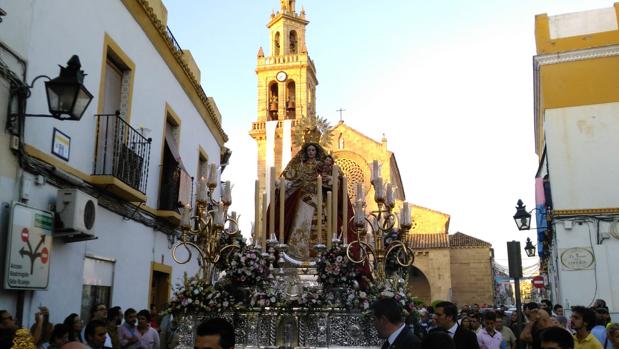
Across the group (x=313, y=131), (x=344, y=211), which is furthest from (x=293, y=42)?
(x=344, y=211)

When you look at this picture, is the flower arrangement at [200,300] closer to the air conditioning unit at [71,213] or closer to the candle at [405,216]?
the air conditioning unit at [71,213]

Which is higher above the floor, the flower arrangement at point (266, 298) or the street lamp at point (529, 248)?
the street lamp at point (529, 248)

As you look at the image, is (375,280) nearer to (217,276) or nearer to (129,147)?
(217,276)

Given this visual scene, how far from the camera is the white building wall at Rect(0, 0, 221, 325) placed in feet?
19.3

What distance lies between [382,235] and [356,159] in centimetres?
2652

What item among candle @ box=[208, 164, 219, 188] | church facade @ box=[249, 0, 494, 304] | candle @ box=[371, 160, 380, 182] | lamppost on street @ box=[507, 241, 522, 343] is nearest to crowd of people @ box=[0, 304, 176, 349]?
candle @ box=[208, 164, 219, 188]

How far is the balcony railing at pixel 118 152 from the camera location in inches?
306

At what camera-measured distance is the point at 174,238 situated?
11258 millimetres

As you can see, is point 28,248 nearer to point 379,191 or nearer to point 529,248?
point 379,191

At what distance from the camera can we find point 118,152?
7.93m

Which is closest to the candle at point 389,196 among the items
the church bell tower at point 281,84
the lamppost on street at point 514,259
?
the lamppost on street at point 514,259

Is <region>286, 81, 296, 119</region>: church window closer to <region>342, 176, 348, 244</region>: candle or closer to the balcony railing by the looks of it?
the balcony railing

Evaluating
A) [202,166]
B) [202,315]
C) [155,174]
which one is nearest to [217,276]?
[202,315]

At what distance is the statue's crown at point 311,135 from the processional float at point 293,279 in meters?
1.20
